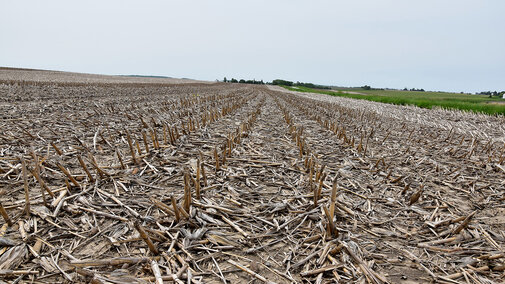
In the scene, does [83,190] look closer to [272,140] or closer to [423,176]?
[272,140]

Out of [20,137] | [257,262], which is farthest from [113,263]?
[20,137]

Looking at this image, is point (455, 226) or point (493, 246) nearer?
point (493, 246)

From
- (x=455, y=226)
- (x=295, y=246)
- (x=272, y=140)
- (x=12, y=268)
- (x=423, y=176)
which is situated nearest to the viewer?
(x=12, y=268)

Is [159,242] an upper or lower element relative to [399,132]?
lower

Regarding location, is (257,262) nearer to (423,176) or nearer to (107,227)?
(107,227)

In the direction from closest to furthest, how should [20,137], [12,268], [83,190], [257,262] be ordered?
[12,268] < [257,262] < [83,190] < [20,137]

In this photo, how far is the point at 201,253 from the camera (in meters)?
2.24

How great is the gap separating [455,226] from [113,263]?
3.33 meters

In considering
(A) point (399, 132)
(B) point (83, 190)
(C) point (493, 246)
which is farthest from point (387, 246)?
(A) point (399, 132)

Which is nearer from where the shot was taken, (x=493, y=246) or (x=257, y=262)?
(x=257, y=262)

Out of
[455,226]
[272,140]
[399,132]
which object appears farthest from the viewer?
[399,132]

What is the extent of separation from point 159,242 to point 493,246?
3.15 m

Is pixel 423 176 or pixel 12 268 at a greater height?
pixel 423 176

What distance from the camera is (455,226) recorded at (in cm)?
280
